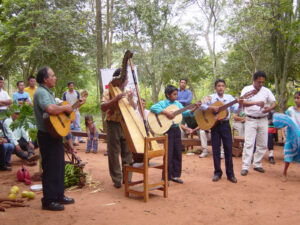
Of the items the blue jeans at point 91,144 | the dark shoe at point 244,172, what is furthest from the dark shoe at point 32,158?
the dark shoe at point 244,172

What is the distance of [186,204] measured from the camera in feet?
13.9

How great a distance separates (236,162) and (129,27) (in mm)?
9281

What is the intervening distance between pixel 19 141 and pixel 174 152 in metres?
3.87

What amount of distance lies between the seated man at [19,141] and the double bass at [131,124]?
2.95 metres

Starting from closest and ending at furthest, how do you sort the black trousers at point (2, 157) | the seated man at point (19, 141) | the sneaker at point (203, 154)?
the black trousers at point (2, 157)
the seated man at point (19, 141)
the sneaker at point (203, 154)

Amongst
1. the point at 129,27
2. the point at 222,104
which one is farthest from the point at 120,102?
the point at 129,27

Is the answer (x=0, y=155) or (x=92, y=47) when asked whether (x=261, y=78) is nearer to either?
(x=0, y=155)

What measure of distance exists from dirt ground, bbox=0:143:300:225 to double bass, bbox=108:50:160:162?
0.78 meters

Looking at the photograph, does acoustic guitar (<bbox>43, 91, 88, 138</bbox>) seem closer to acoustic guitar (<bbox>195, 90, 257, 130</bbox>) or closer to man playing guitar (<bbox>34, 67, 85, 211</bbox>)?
man playing guitar (<bbox>34, 67, 85, 211</bbox>)

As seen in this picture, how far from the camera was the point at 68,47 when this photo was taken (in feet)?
51.5

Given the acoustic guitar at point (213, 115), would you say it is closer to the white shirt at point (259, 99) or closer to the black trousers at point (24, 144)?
the white shirt at point (259, 99)

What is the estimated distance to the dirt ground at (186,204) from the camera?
363 cm

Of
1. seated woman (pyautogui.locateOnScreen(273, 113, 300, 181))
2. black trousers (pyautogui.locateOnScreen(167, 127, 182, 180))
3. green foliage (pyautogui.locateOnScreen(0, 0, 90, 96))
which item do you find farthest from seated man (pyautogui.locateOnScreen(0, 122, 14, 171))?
green foliage (pyautogui.locateOnScreen(0, 0, 90, 96))

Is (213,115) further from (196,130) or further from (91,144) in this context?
(91,144)
